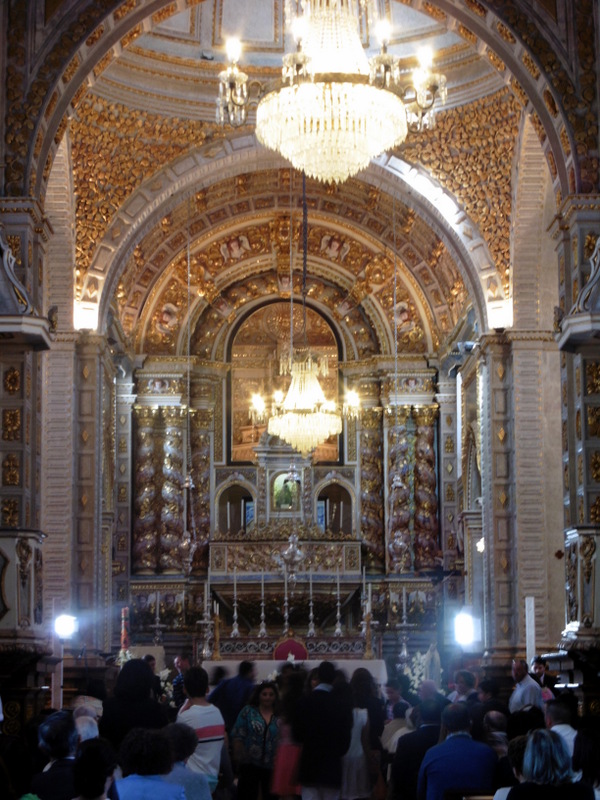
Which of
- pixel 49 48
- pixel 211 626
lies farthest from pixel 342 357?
pixel 49 48

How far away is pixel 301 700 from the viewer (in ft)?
28.2

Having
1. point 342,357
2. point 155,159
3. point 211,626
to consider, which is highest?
point 155,159

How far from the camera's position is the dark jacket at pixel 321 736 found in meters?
8.49

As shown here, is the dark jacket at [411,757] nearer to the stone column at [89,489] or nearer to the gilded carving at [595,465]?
the gilded carving at [595,465]

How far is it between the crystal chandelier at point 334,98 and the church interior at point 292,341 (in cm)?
5

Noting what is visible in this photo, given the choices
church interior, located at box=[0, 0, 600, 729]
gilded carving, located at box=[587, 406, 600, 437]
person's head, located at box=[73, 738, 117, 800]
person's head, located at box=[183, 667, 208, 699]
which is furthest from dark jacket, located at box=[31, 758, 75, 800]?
gilded carving, located at box=[587, 406, 600, 437]

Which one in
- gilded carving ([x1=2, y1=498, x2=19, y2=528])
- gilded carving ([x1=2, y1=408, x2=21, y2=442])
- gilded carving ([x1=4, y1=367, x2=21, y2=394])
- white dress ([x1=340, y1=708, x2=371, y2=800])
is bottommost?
white dress ([x1=340, y1=708, x2=371, y2=800])

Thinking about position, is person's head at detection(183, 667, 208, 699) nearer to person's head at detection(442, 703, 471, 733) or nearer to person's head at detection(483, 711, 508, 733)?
person's head at detection(442, 703, 471, 733)

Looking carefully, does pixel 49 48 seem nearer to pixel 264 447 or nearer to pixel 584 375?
pixel 584 375

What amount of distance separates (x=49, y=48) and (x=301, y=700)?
8.83 metres

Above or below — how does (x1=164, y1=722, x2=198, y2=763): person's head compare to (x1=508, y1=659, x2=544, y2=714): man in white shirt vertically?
above

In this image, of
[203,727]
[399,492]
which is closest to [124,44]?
[203,727]

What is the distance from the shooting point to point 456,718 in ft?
24.1

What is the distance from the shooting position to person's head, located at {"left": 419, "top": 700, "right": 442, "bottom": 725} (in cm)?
865
